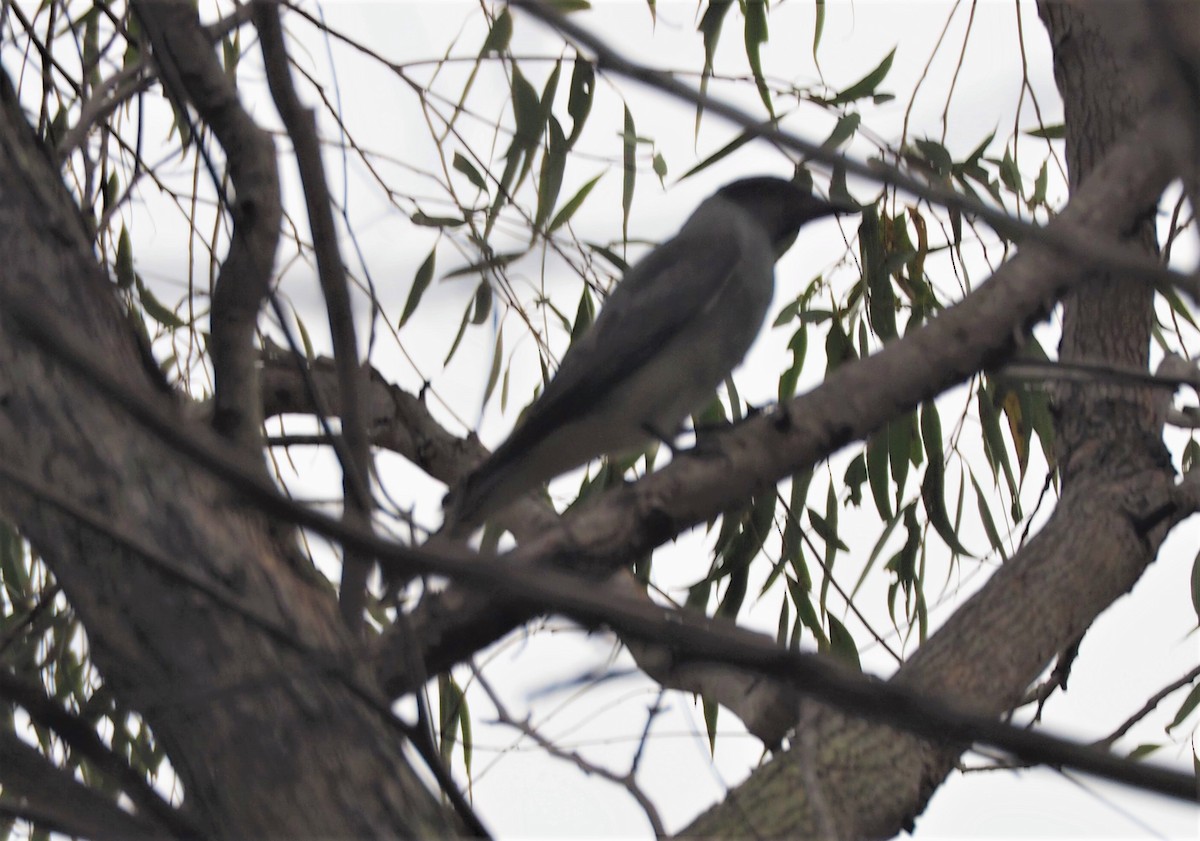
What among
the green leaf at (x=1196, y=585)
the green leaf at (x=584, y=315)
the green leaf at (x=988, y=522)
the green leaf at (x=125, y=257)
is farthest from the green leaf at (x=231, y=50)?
the green leaf at (x=1196, y=585)

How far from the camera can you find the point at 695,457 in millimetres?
1569

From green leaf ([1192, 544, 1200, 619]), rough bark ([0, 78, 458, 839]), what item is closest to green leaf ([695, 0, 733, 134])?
rough bark ([0, 78, 458, 839])

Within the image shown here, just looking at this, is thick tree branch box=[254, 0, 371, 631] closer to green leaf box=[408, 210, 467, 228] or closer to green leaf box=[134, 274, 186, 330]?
green leaf box=[408, 210, 467, 228]

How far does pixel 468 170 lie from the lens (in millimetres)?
2480

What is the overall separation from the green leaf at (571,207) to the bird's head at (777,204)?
0.55 meters

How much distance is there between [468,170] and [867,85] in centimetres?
83

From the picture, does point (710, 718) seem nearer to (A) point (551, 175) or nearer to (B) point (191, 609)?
(A) point (551, 175)

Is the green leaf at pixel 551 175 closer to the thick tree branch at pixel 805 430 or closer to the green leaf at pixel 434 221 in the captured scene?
the green leaf at pixel 434 221

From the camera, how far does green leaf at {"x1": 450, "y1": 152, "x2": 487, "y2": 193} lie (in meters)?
2.48

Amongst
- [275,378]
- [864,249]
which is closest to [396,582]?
[275,378]

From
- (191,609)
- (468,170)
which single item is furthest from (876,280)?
(191,609)

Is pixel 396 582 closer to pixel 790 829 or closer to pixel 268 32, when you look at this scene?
pixel 268 32

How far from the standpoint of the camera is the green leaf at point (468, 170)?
248cm

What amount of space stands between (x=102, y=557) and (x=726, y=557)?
5.20ft
